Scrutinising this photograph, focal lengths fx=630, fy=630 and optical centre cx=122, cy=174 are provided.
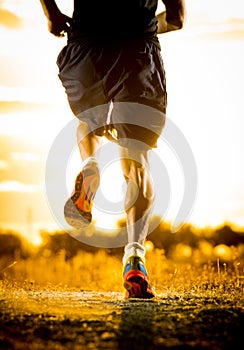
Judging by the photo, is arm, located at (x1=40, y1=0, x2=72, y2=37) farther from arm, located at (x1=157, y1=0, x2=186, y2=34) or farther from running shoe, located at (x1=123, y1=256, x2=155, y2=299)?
running shoe, located at (x1=123, y1=256, x2=155, y2=299)

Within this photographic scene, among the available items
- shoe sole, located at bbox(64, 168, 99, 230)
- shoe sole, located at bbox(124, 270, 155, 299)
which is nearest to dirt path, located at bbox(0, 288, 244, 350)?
shoe sole, located at bbox(124, 270, 155, 299)

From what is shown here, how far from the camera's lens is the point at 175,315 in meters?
3.77

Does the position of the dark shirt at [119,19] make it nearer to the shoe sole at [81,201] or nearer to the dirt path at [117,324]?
the shoe sole at [81,201]

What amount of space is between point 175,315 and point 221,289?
5.47 feet

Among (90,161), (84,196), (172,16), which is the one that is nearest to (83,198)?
(84,196)

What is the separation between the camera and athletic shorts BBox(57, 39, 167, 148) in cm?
492

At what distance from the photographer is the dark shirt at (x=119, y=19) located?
5059mm

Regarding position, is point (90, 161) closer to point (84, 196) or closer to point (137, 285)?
point (84, 196)

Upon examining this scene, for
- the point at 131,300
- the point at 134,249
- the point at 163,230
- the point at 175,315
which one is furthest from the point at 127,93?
the point at 163,230

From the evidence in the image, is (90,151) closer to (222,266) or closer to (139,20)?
(139,20)

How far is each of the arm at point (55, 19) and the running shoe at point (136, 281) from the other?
2073 mm

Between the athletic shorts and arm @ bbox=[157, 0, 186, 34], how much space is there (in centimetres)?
28

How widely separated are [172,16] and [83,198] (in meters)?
1.69

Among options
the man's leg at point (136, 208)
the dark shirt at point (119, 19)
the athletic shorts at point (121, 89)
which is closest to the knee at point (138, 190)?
the man's leg at point (136, 208)
